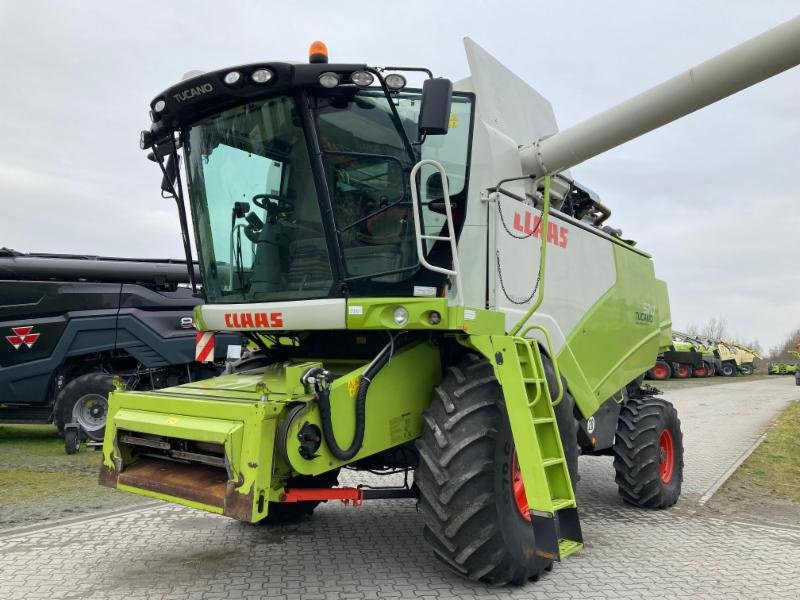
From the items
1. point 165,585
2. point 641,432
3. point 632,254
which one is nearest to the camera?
point 165,585

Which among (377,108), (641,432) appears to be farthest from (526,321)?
(641,432)

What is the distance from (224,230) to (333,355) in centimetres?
112

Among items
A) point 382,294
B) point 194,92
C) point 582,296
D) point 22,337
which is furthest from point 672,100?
point 22,337

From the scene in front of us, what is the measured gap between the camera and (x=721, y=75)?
13.9 feet

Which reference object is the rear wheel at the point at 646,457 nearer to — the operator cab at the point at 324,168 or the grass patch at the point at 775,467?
the grass patch at the point at 775,467

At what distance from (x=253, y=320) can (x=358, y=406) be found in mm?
1004

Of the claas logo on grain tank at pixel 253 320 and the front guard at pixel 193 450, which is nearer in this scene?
the front guard at pixel 193 450

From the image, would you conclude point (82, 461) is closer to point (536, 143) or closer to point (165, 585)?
point (165, 585)

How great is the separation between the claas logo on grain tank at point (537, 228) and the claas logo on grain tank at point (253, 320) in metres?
1.73

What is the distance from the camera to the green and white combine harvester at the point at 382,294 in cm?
366

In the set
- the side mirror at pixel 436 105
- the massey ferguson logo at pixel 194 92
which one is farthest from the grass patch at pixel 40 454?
the side mirror at pixel 436 105

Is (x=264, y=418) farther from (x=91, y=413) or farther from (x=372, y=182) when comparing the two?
(x=91, y=413)

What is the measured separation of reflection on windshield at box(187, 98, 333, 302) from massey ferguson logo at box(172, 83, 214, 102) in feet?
0.70

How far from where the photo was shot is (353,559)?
450 cm
